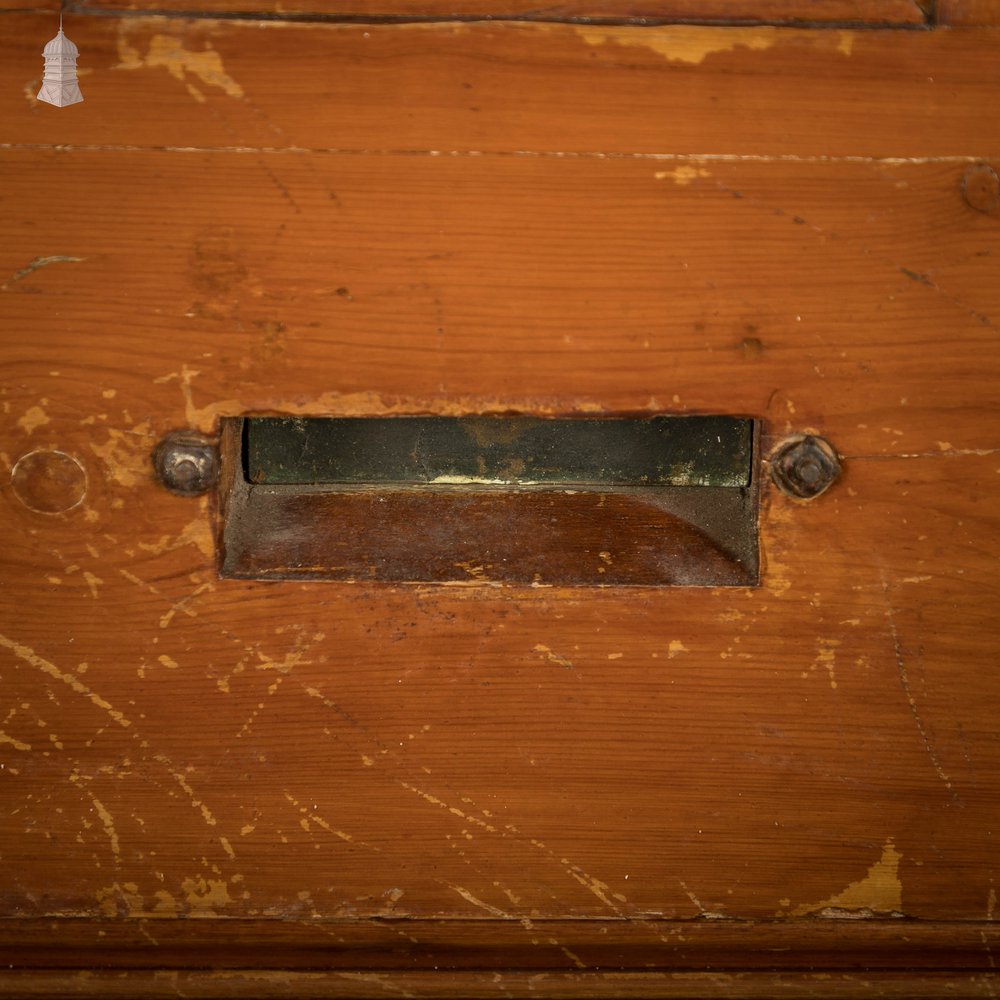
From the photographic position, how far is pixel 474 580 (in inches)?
35.5

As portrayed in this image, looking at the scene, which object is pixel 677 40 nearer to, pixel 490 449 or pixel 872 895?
pixel 490 449

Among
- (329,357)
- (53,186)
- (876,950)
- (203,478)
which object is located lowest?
(876,950)

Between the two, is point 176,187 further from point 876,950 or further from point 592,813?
point 876,950

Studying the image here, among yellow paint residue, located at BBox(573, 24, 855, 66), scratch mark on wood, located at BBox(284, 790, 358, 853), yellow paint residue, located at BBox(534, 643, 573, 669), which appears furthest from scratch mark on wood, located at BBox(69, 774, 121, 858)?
yellow paint residue, located at BBox(573, 24, 855, 66)

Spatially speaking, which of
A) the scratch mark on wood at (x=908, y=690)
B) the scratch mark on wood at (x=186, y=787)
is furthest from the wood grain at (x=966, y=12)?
the scratch mark on wood at (x=186, y=787)

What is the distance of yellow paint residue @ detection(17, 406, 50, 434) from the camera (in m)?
0.86

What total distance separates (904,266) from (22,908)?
1.00 m

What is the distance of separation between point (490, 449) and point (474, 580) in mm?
122

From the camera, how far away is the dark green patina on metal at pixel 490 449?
3.00 ft

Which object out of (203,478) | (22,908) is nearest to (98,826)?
(22,908)

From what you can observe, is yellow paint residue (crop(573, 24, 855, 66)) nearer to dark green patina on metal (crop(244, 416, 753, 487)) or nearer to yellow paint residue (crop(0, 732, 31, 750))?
dark green patina on metal (crop(244, 416, 753, 487))

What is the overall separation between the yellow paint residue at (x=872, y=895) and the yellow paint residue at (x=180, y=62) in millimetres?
902

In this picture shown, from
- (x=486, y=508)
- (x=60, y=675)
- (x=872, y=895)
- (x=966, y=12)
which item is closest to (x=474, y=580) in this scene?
(x=486, y=508)

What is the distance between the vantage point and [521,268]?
0.86 metres
